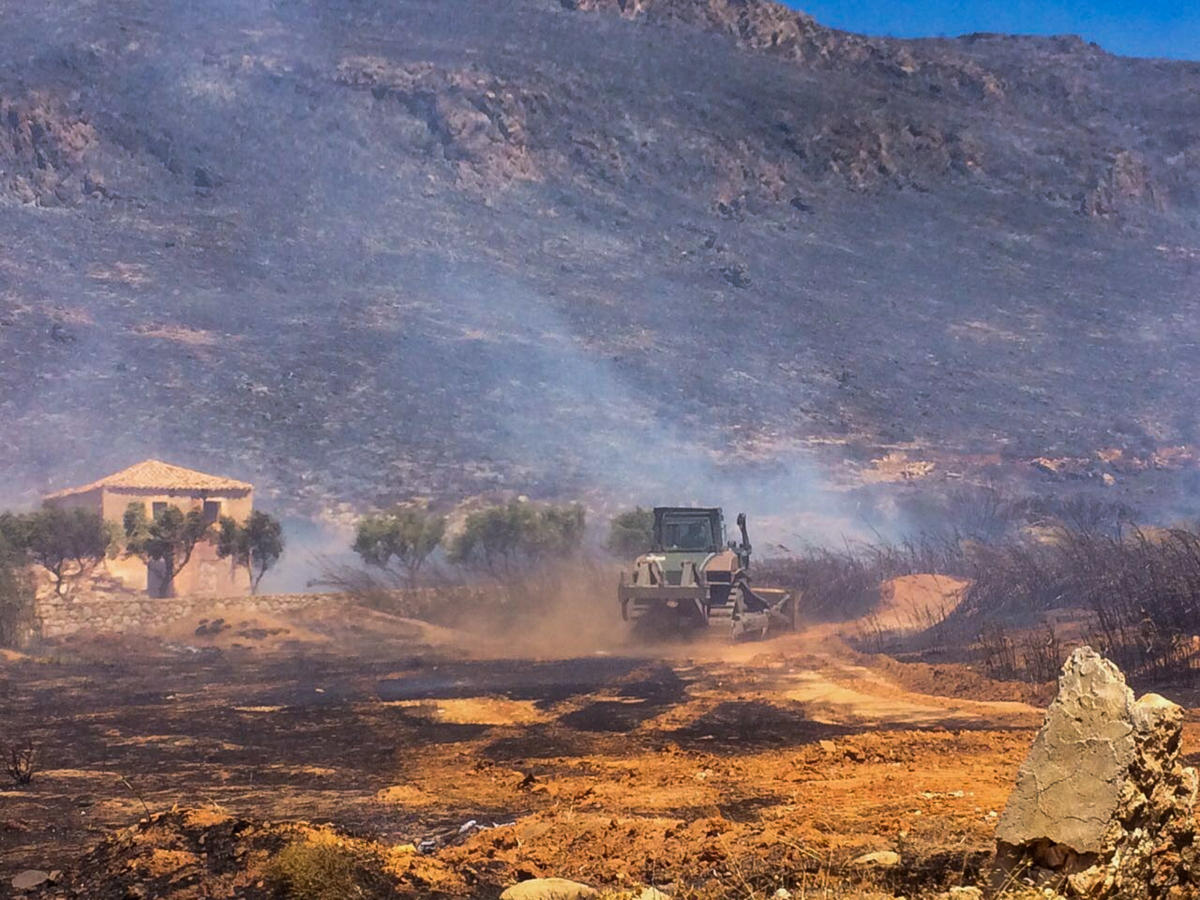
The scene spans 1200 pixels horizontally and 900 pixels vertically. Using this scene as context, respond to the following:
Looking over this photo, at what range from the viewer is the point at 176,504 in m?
40.3

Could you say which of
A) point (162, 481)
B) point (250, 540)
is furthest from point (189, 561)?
point (162, 481)

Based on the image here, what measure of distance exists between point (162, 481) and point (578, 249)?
4856 cm

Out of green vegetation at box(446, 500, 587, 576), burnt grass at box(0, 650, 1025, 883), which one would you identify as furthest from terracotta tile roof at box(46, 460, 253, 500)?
burnt grass at box(0, 650, 1025, 883)

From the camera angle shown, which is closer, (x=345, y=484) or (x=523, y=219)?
(x=345, y=484)

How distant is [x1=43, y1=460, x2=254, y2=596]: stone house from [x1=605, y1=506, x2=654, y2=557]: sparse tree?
34.7ft

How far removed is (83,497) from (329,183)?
53.1m

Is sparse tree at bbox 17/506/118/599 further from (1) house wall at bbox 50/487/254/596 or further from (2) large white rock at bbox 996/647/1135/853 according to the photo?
(2) large white rock at bbox 996/647/1135/853

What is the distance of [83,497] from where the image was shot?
41031mm

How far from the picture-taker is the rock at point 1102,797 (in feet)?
20.9

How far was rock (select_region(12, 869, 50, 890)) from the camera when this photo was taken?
8461 millimetres

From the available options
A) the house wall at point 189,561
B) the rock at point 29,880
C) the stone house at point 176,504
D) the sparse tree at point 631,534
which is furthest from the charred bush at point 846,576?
the rock at point 29,880

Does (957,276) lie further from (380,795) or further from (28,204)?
(380,795)

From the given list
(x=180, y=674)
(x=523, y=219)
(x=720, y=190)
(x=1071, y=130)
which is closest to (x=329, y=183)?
(x=523, y=219)

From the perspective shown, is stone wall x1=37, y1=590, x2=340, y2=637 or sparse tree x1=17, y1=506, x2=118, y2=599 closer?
stone wall x1=37, y1=590, x2=340, y2=637
